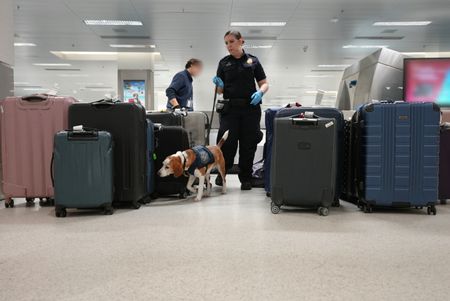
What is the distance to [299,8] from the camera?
8023 mm

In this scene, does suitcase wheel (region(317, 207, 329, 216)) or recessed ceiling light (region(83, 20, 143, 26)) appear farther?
recessed ceiling light (region(83, 20, 143, 26))

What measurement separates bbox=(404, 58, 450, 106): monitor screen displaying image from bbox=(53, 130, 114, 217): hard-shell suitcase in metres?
3.16

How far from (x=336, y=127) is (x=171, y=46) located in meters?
9.62

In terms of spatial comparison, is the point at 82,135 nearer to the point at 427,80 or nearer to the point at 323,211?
the point at 323,211

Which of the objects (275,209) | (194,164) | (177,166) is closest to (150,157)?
(177,166)

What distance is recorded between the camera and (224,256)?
1.51 metres

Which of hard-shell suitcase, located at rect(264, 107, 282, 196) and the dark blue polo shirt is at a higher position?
the dark blue polo shirt

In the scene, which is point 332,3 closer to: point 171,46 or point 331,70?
point 171,46

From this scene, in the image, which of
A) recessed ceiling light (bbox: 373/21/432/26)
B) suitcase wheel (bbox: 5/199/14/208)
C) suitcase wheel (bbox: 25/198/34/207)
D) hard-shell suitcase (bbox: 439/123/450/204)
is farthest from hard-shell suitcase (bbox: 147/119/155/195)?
recessed ceiling light (bbox: 373/21/432/26)

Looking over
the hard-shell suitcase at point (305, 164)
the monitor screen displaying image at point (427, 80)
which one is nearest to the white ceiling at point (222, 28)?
the monitor screen displaying image at point (427, 80)

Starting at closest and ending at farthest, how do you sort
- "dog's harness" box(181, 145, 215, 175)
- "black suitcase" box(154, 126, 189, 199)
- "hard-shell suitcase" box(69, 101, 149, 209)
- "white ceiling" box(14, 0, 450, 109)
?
"hard-shell suitcase" box(69, 101, 149, 209) → "dog's harness" box(181, 145, 215, 175) → "black suitcase" box(154, 126, 189, 199) → "white ceiling" box(14, 0, 450, 109)

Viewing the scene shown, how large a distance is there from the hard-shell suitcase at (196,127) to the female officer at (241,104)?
51 cm

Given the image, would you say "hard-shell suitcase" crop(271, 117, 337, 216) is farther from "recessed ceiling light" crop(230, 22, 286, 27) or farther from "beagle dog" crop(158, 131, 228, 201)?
"recessed ceiling light" crop(230, 22, 286, 27)

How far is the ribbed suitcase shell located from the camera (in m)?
2.31
